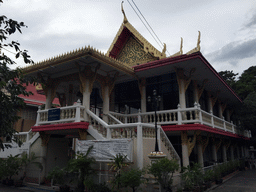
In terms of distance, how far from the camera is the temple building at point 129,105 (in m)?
10.6

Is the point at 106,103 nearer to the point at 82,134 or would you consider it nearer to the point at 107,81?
the point at 107,81

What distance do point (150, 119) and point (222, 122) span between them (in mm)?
7245

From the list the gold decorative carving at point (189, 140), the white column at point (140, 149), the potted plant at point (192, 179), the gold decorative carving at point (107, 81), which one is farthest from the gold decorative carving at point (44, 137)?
the potted plant at point (192, 179)

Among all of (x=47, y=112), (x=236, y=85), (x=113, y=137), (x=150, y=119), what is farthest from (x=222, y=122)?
(x=236, y=85)

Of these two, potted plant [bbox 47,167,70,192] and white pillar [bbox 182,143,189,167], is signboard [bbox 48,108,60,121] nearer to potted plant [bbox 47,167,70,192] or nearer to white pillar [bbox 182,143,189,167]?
potted plant [bbox 47,167,70,192]

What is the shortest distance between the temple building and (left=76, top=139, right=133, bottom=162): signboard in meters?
0.04

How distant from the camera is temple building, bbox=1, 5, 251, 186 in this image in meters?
10.6

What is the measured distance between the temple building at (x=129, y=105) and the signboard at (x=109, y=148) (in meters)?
0.04

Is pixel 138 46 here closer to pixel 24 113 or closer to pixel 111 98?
pixel 111 98

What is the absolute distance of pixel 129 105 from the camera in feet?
54.2

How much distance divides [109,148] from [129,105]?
23.7ft

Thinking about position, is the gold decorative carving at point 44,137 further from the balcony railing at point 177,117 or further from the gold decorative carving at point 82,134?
the balcony railing at point 177,117

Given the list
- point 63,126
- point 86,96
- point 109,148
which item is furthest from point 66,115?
point 109,148

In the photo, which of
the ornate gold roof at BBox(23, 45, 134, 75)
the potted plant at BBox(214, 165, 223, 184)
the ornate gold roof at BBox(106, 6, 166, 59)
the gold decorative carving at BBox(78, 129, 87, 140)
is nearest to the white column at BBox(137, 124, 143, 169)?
the gold decorative carving at BBox(78, 129, 87, 140)
